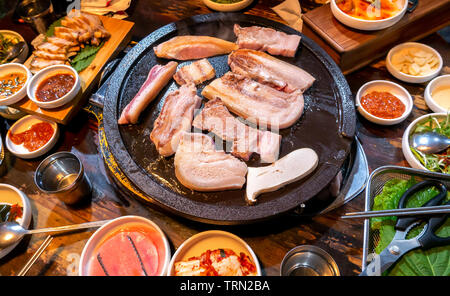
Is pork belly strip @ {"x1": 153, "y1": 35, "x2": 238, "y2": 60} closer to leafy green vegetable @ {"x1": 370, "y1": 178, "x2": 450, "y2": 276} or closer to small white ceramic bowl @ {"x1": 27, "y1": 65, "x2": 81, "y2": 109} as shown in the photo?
small white ceramic bowl @ {"x1": 27, "y1": 65, "x2": 81, "y2": 109}

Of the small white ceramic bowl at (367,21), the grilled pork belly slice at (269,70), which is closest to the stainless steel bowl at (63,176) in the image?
the grilled pork belly slice at (269,70)

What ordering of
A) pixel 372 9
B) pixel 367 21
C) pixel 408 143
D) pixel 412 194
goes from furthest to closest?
pixel 372 9, pixel 367 21, pixel 408 143, pixel 412 194

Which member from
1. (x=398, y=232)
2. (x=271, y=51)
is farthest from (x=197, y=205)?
(x=271, y=51)

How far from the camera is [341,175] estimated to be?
109 inches

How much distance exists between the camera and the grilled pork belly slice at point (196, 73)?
3.10m

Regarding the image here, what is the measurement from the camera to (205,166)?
258 centimetres

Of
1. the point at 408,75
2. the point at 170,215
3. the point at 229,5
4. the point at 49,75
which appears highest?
the point at 229,5

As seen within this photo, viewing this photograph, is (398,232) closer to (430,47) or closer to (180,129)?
(180,129)

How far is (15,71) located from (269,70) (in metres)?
2.97

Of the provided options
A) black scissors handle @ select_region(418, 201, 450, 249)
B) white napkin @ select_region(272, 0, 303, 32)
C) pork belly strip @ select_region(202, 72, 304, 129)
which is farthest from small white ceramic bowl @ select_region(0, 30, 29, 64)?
black scissors handle @ select_region(418, 201, 450, 249)

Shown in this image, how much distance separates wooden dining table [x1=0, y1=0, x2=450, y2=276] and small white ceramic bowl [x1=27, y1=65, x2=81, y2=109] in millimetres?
297

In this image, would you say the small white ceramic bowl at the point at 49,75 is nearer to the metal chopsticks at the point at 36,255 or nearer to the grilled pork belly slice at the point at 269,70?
the metal chopsticks at the point at 36,255

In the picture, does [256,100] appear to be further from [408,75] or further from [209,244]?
[408,75]

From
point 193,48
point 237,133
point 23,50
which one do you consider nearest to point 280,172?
point 237,133
